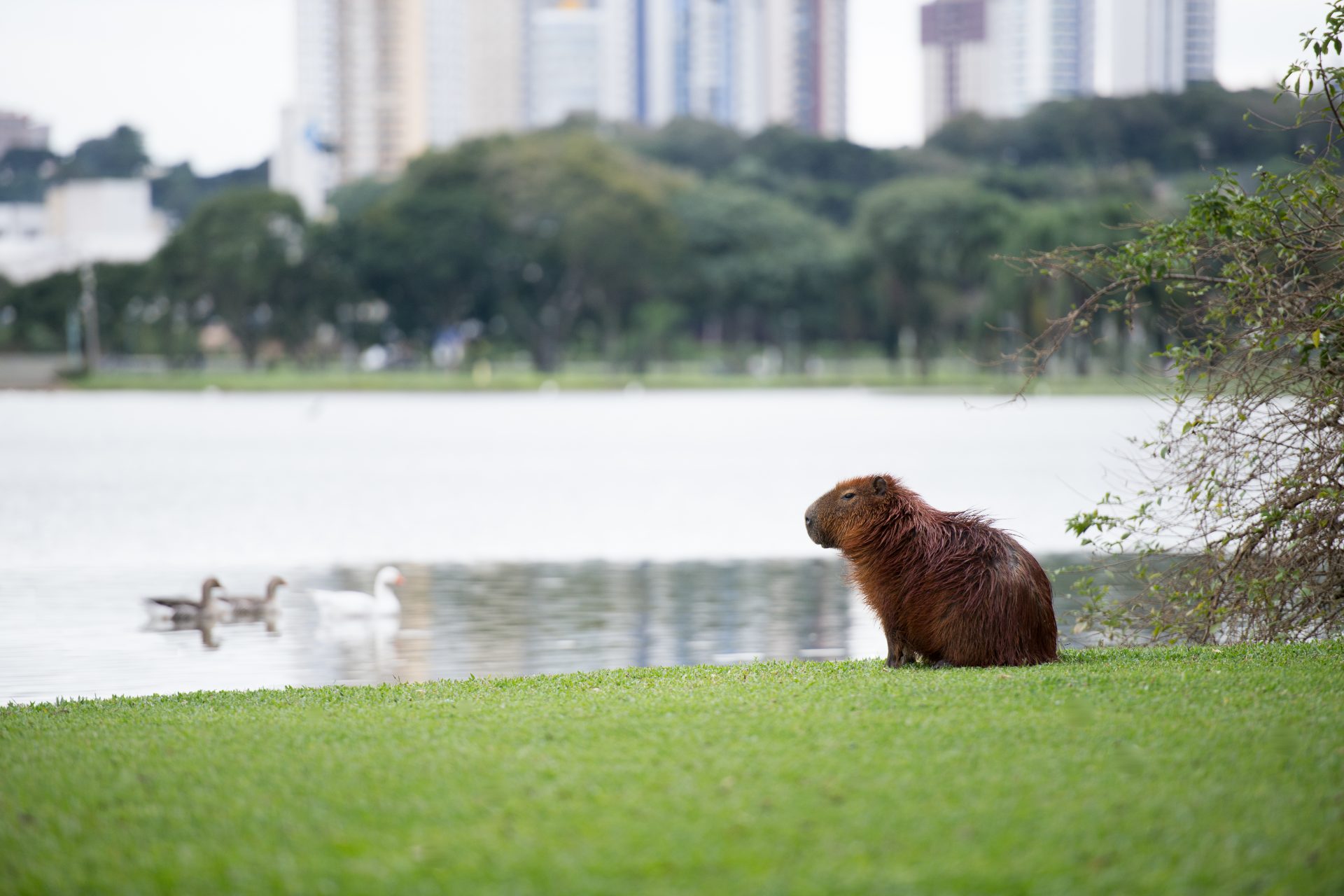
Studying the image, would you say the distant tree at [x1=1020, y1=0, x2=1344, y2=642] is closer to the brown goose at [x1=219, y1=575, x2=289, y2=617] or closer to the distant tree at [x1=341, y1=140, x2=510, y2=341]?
the brown goose at [x1=219, y1=575, x2=289, y2=617]

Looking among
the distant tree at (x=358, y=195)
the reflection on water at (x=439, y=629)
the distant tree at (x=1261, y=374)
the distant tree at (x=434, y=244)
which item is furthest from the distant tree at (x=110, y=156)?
the distant tree at (x=1261, y=374)

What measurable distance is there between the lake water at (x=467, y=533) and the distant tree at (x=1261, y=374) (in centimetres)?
207

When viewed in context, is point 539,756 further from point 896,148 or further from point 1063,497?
point 896,148

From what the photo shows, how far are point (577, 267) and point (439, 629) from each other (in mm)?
88903

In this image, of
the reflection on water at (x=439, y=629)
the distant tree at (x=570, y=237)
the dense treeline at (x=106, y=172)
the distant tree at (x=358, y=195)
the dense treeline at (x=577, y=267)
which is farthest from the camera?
the dense treeline at (x=106, y=172)

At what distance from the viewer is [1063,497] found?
94.5 feet

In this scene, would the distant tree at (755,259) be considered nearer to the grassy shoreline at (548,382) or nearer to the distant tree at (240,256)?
the grassy shoreline at (548,382)

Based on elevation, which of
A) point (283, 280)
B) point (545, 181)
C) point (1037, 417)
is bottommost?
point (1037, 417)

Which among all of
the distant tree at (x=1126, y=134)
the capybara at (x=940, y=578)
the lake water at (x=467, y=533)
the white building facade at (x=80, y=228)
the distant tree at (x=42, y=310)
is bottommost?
the lake water at (x=467, y=533)

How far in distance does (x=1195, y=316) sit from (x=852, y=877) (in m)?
7.68

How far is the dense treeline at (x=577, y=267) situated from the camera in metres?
99.9

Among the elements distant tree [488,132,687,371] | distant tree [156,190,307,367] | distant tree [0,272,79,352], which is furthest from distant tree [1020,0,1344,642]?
distant tree [0,272,79,352]

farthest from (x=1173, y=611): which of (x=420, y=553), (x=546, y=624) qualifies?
(x=420, y=553)

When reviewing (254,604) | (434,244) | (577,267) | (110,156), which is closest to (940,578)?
(254,604)
